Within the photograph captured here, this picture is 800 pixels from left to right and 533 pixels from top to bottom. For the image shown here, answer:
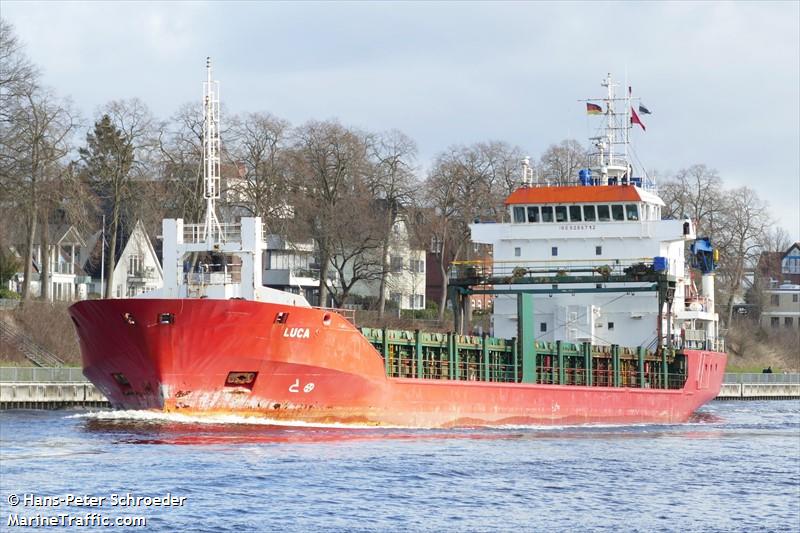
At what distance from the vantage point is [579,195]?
4897 centimetres

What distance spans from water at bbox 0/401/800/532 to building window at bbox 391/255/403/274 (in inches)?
1375

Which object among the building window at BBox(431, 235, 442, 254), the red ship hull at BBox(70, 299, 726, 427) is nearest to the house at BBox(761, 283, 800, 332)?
the building window at BBox(431, 235, 442, 254)

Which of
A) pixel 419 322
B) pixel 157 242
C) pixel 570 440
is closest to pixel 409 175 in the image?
pixel 419 322

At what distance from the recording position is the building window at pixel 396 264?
73.8 metres

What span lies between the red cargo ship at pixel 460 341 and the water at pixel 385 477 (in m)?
0.99

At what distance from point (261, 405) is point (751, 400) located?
133ft

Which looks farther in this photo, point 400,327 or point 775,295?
point 775,295

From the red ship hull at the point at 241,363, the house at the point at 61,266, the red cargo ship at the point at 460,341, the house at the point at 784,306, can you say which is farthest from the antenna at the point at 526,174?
the house at the point at 784,306

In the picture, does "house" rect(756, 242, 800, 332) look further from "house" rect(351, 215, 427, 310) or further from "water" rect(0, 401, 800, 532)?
"water" rect(0, 401, 800, 532)

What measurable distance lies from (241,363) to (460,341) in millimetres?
9455

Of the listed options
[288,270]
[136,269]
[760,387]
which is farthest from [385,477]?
[288,270]

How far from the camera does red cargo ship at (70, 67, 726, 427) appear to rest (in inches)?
1344

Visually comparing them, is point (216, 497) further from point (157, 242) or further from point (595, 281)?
point (157, 242)

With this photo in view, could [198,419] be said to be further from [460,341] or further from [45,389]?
[45,389]
